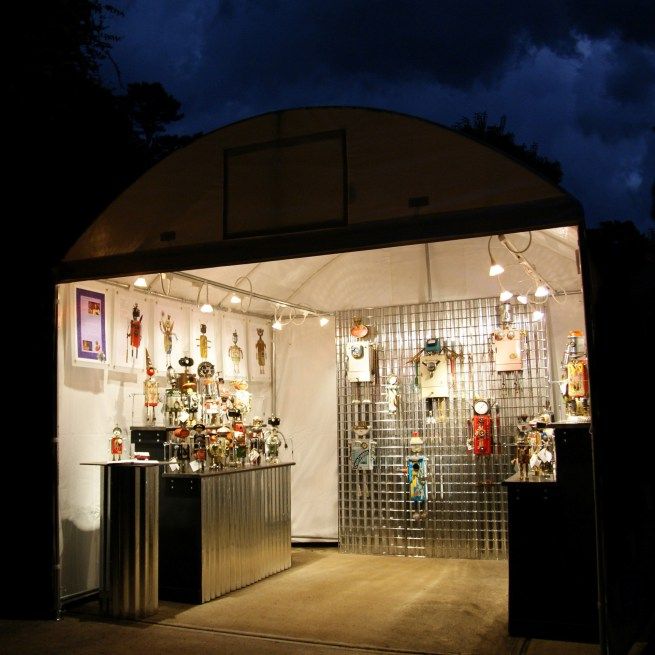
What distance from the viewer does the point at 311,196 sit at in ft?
17.7

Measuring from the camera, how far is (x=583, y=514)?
5348mm

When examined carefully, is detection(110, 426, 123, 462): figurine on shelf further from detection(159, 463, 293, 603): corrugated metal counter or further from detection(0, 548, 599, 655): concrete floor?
detection(0, 548, 599, 655): concrete floor

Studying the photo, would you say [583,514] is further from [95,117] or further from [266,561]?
[95,117]

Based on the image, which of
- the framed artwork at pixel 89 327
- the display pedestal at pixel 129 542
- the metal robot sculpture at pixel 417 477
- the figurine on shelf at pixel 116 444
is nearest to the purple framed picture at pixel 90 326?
the framed artwork at pixel 89 327

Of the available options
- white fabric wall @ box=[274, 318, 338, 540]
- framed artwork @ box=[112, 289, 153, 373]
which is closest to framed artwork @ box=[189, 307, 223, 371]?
framed artwork @ box=[112, 289, 153, 373]

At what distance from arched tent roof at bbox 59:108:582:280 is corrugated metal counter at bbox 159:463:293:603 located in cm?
208

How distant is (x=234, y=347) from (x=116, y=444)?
2.42 meters

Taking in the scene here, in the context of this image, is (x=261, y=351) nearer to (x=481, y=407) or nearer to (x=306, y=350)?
(x=306, y=350)

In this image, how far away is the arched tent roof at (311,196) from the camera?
4.89 meters

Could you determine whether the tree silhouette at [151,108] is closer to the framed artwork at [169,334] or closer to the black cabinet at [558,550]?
the framed artwork at [169,334]

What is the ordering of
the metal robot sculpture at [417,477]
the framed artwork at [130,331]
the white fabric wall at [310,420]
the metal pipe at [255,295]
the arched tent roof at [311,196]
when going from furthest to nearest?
the white fabric wall at [310,420] → the metal robot sculpture at [417,477] → the metal pipe at [255,295] → the framed artwork at [130,331] → the arched tent roof at [311,196]

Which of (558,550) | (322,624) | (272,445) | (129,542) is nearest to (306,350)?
(272,445)

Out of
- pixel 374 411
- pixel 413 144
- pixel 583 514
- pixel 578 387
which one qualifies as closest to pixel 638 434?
pixel 578 387

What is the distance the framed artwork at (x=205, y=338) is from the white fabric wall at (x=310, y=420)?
1215 mm
